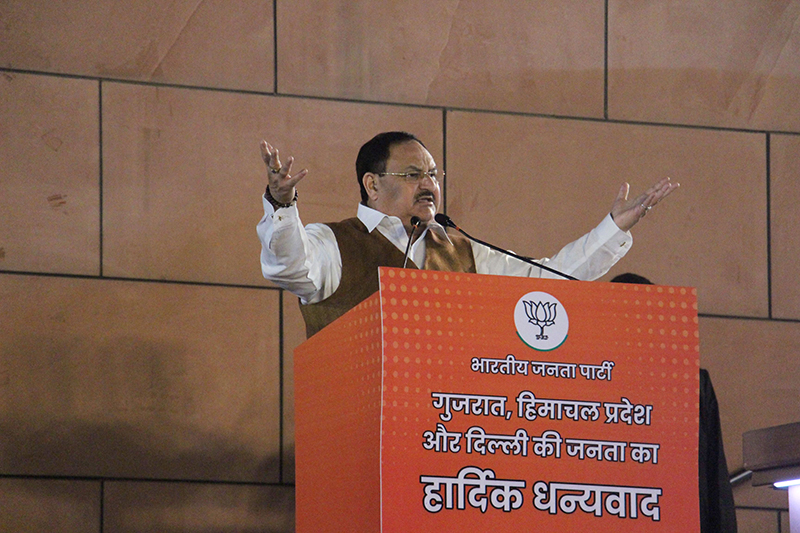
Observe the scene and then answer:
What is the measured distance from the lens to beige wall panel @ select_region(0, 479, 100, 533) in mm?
3814

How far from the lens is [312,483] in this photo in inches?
94.0

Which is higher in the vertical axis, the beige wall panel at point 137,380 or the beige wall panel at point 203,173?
the beige wall panel at point 203,173

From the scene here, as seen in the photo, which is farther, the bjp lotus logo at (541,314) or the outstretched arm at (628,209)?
the outstretched arm at (628,209)

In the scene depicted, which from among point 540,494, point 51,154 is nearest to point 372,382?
point 540,494

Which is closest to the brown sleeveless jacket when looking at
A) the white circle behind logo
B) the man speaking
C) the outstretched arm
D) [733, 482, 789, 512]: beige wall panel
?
the man speaking

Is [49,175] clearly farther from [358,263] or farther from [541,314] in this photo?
[541,314]

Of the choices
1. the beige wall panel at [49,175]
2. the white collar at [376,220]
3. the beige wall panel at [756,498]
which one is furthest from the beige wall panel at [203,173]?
the beige wall panel at [756,498]

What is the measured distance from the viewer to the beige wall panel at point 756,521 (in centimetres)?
452

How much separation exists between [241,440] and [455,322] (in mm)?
2284

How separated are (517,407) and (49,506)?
2454mm

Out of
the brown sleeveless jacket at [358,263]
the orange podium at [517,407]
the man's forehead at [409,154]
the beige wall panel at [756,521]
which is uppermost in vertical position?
the man's forehead at [409,154]

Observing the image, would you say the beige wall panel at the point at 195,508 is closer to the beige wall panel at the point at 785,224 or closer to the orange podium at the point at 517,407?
the orange podium at the point at 517,407

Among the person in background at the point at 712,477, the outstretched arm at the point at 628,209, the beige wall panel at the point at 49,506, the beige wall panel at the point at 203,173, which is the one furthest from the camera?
the beige wall panel at the point at 203,173

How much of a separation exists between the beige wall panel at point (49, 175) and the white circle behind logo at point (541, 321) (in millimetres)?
2472
